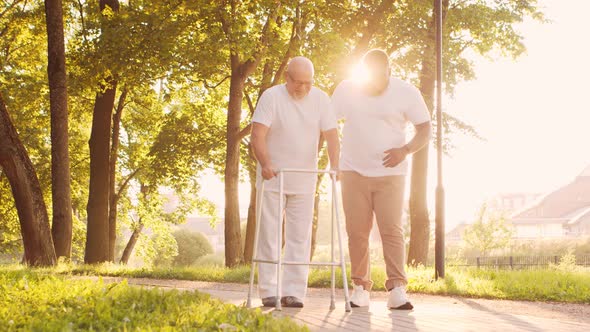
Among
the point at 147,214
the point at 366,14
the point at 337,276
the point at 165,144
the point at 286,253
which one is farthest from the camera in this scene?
the point at 147,214

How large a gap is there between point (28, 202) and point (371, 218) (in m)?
11.4

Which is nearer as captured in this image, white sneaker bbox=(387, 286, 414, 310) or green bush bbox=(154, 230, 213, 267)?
white sneaker bbox=(387, 286, 414, 310)

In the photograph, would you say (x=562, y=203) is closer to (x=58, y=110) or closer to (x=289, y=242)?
(x=58, y=110)

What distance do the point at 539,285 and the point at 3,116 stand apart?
11406mm

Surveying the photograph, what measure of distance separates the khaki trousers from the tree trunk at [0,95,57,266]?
11.0 m

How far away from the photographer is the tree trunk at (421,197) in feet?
62.7

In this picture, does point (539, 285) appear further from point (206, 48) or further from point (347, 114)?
point (206, 48)

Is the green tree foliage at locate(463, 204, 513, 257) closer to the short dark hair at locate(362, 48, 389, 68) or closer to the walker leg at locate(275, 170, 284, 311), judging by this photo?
the short dark hair at locate(362, 48, 389, 68)

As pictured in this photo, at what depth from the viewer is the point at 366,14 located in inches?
795

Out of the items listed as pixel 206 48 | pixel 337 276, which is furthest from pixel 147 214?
pixel 337 276

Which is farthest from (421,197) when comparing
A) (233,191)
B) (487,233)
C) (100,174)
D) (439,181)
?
(487,233)

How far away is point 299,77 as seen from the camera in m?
6.90

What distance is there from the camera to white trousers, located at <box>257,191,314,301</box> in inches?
277

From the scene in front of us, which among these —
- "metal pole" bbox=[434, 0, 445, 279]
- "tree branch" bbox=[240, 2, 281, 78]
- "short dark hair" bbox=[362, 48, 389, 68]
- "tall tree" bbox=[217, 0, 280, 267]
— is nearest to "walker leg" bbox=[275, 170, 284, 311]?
"short dark hair" bbox=[362, 48, 389, 68]
